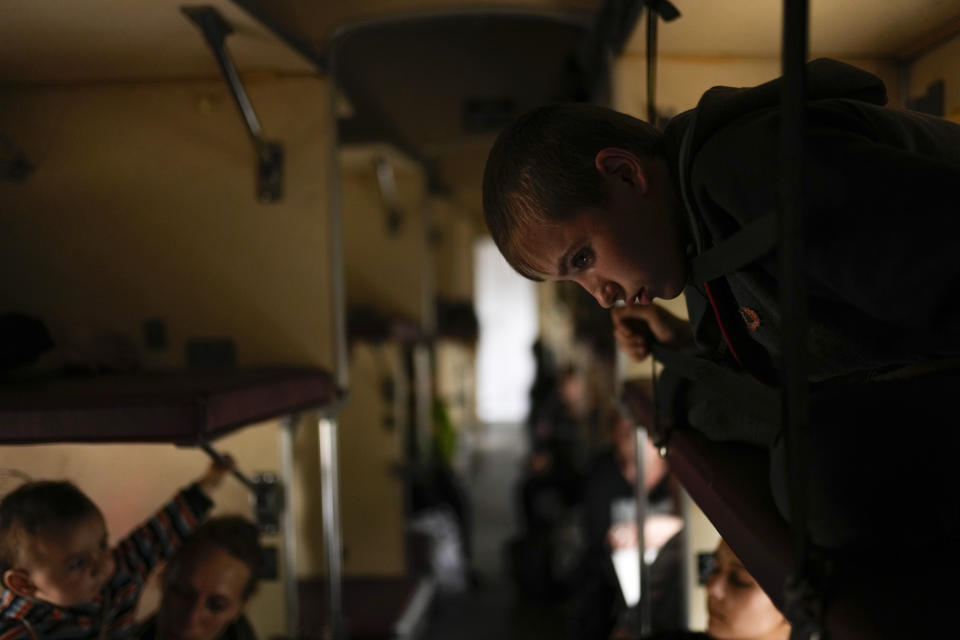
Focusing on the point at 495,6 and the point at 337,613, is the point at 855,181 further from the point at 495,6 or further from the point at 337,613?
the point at 337,613

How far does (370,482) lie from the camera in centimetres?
332

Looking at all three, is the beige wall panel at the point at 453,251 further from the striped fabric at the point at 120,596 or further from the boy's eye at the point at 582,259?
the boy's eye at the point at 582,259

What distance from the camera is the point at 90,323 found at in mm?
1622

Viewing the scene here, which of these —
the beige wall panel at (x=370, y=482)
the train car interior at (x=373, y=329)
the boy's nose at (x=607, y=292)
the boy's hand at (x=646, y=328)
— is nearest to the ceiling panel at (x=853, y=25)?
the train car interior at (x=373, y=329)

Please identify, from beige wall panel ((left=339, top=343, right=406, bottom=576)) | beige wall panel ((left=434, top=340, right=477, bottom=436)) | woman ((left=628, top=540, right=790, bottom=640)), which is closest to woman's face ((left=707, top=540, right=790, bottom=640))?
woman ((left=628, top=540, right=790, bottom=640))

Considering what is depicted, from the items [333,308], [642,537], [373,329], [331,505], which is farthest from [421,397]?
[642,537]

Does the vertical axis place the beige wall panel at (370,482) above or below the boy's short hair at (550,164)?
below

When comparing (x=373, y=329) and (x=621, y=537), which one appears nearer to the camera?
(x=621, y=537)

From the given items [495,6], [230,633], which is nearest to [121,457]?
[230,633]

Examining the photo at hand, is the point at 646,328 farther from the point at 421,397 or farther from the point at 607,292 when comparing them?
the point at 421,397

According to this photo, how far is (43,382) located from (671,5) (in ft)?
3.76

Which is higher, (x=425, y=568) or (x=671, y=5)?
(x=671, y=5)

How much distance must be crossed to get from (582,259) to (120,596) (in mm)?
888

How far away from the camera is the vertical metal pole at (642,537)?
1441 mm
